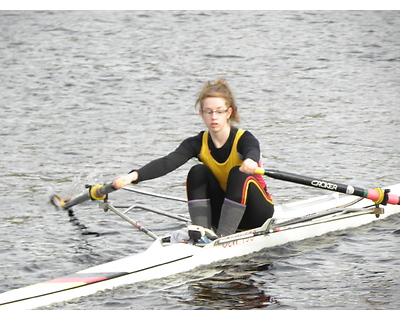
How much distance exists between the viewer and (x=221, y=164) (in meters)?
7.34

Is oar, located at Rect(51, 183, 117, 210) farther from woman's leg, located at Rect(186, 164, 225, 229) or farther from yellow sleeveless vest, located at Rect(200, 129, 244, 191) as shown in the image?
yellow sleeveless vest, located at Rect(200, 129, 244, 191)

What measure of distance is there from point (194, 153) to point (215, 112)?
58 centimetres

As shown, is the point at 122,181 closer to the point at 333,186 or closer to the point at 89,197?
the point at 89,197

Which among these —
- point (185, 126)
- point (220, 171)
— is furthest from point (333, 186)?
point (185, 126)

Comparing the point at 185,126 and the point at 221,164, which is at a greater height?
the point at 221,164

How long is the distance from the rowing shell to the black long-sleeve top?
2.27ft

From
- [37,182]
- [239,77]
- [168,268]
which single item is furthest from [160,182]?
[239,77]

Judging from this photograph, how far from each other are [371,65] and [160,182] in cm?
1041

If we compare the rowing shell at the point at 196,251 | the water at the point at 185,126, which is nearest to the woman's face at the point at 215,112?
the rowing shell at the point at 196,251

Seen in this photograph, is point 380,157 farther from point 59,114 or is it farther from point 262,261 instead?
point 59,114

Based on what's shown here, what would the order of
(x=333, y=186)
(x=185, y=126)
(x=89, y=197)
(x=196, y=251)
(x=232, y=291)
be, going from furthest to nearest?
(x=185, y=126) < (x=89, y=197) < (x=333, y=186) < (x=196, y=251) < (x=232, y=291)

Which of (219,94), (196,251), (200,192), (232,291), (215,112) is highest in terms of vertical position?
(219,94)

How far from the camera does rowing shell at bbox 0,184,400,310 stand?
6133 mm

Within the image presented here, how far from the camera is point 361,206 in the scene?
9.11 metres
